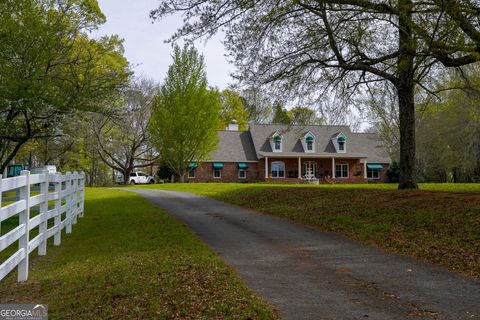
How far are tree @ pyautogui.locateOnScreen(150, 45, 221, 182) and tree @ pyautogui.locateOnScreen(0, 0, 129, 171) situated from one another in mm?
22315

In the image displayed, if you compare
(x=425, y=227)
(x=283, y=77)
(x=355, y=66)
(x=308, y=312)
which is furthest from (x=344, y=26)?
(x=308, y=312)

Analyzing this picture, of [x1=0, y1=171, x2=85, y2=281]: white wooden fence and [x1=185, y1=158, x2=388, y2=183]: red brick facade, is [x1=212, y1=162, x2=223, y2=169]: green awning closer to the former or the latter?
[x1=185, y1=158, x2=388, y2=183]: red brick facade

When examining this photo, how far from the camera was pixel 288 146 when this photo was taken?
44.8 m

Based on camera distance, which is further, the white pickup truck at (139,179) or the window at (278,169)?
the white pickup truck at (139,179)

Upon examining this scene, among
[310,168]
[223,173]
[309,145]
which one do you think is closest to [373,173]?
[310,168]

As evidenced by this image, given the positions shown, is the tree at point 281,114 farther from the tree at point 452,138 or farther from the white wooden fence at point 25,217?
the tree at point 452,138

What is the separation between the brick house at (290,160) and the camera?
44094 millimetres

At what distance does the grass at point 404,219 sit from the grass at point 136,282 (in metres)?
3.79

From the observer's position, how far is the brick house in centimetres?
4409

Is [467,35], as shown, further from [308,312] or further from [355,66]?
[308,312]

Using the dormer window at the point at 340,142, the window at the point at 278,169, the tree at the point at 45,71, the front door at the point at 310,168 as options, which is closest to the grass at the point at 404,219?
the tree at the point at 45,71

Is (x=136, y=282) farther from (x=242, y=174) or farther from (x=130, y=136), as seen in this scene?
(x=130, y=136)

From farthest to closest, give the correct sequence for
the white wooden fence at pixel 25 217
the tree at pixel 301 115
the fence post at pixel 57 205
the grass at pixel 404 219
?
the tree at pixel 301 115, the fence post at pixel 57 205, the grass at pixel 404 219, the white wooden fence at pixel 25 217

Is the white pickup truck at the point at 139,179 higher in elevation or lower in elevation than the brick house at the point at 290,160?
lower
